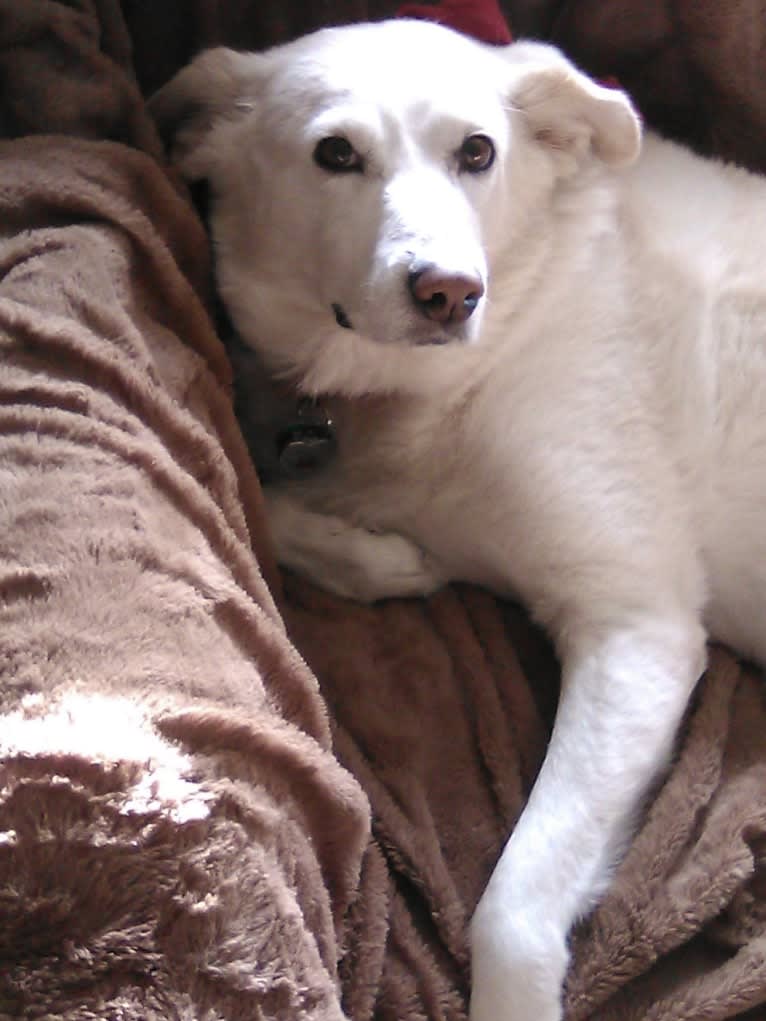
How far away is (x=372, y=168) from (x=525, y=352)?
365mm

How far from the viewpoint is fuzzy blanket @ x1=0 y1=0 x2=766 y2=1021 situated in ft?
2.90

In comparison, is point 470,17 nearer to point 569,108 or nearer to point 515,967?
point 569,108

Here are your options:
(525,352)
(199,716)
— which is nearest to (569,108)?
(525,352)

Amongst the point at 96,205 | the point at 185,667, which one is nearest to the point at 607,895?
the point at 185,667

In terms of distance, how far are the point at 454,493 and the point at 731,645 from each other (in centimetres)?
49

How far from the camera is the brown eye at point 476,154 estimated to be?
1521 millimetres

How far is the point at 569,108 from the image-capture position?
167 cm

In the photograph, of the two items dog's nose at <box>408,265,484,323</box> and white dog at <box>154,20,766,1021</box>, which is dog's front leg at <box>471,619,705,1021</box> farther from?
dog's nose at <box>408,265,484,323</box>

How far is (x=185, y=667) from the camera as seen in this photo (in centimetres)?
104

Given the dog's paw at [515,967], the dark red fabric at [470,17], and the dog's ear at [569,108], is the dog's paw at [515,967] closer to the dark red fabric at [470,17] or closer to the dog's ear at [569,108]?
the dog's ear at [569,108]

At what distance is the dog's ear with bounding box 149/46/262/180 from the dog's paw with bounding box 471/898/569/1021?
113 centimetres

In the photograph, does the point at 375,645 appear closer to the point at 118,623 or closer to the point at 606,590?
the point at 606,590

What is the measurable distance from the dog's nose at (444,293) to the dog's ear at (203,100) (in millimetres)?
483

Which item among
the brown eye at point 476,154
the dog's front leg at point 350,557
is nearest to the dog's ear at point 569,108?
the brown eye at point 476,154
